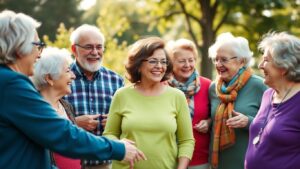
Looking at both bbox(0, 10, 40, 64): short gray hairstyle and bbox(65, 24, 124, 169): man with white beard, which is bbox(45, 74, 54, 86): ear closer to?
bbox(65, 24, 124, 169): man with white beard

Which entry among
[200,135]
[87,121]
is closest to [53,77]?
[87,121]

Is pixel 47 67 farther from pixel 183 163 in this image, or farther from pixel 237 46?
pixel 237 46

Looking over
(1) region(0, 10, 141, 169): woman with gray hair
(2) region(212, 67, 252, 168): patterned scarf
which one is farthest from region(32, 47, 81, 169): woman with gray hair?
(2) region(212, 67, 252, 168): patterned scarf

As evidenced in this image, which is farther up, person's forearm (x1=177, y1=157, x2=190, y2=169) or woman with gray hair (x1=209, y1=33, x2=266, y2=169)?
woman with gray hair (x1=209, y1=33, x2=266, y2=169)

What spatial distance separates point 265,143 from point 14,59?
2120 millimetres

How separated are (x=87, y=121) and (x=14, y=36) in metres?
2.01

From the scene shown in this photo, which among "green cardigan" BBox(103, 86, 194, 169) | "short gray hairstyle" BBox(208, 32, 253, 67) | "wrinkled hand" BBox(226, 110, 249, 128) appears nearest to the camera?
"green cardigan" BBox(103, 86, 194, 169)

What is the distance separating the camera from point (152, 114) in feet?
15.2

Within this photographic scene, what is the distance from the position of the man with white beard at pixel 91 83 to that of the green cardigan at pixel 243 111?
1.19 m

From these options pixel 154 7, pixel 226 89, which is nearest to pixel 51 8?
pixel 154 7

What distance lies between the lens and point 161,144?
4617mm

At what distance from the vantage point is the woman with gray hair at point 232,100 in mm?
5242

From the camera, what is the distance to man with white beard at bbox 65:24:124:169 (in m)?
5.40

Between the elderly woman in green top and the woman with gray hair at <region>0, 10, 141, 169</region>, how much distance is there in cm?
116
